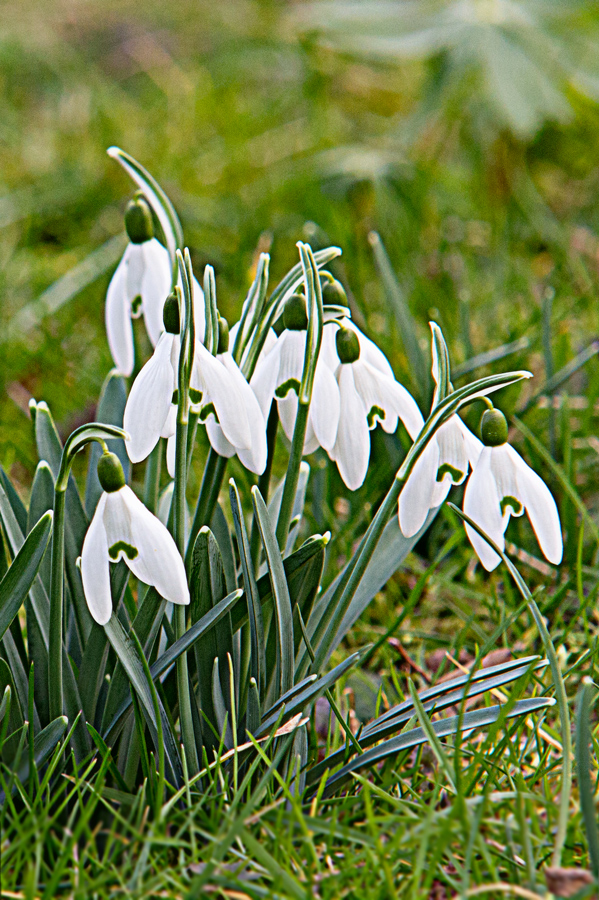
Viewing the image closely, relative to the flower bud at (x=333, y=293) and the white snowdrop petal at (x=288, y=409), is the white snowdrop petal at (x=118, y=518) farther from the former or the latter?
the flower bud at (x=333, y=293)

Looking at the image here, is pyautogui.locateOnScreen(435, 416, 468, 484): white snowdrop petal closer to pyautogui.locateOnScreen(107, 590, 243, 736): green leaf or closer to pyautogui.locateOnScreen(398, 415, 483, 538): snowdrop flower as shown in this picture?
pyautogui.locateOnScreen(398, 415, 483, 538): snowdrop flower

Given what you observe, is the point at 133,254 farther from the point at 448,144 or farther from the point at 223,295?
the point at 448,144

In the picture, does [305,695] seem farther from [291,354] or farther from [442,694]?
[291,354]

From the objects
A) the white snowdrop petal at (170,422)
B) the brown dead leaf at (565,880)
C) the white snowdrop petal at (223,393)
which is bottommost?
the brown dead leaf at (565,880)

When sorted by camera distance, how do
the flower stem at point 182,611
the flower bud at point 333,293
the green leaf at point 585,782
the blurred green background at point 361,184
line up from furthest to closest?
1. the blurred green background at point 361,184
2. the flower bud at point 333,293
3. the flower stem at point 182,611
4. the green leaf at point 585,782

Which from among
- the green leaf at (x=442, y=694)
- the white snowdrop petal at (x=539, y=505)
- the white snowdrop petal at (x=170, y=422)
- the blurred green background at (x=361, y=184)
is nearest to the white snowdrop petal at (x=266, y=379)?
the white snowdrop petal at (x=170, y=422)
